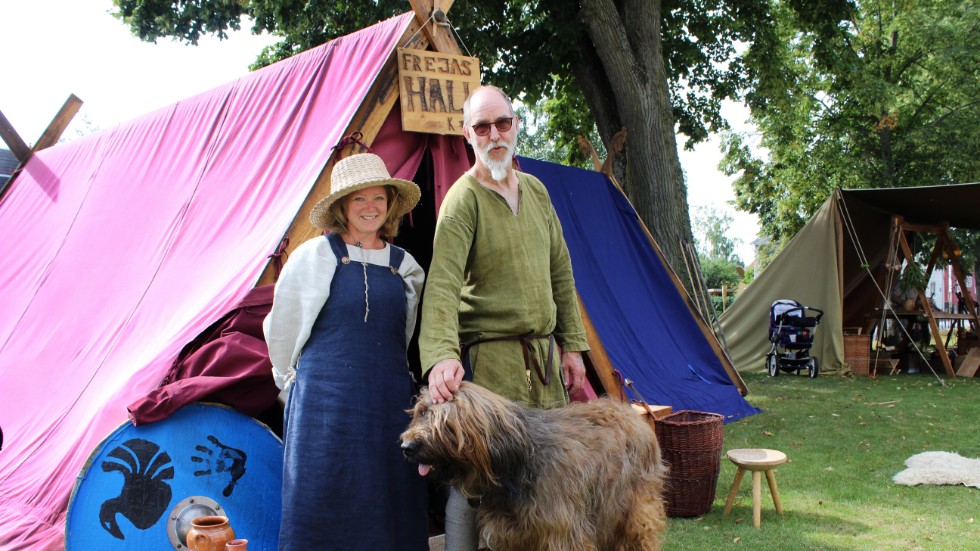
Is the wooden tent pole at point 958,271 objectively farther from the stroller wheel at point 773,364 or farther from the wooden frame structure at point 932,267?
the stroller wheel at point 773,364

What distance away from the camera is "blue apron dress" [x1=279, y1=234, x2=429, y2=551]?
2182 mm

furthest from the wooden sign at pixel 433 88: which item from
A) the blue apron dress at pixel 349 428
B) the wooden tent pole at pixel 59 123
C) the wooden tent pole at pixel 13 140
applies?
the wooden tent pole at pixel 59 123

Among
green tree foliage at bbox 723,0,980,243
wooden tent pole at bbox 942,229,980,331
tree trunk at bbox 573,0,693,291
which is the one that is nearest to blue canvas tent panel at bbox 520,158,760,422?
tree trunk at bbox 573,0,693,291

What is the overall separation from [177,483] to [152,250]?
1.91 metres

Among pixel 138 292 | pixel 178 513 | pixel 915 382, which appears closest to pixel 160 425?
pixel 178 513

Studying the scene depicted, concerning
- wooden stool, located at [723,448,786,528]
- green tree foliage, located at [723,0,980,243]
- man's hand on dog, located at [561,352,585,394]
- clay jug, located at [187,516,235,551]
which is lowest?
clay jug, located at [187,516,235,551]

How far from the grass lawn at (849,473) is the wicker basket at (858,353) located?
105cm

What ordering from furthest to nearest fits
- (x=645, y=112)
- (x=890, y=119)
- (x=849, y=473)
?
(x=890, y=119), (x=645, y=112), (x=849, y=473)

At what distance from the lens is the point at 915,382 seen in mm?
8797

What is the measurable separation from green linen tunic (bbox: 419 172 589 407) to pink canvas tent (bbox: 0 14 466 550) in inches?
35.6

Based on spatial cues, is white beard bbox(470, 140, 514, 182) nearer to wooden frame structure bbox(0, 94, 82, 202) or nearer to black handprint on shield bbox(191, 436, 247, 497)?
black handprint on shield bbox(191, 436, 247, 497)

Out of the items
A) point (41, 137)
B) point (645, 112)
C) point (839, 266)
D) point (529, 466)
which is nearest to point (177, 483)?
point (529, 466)

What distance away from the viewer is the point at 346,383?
7.31ft

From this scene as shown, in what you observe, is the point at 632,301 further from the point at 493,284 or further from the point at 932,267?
the point at 932,267
